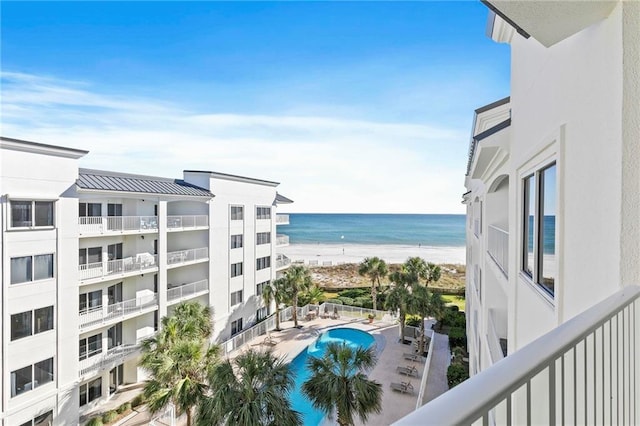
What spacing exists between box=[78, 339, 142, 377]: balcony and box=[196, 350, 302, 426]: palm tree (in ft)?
31.0

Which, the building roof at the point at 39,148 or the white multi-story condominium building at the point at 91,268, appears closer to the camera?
the building roof at the point at 39,148

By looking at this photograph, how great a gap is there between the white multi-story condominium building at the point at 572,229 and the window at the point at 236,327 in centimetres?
2163

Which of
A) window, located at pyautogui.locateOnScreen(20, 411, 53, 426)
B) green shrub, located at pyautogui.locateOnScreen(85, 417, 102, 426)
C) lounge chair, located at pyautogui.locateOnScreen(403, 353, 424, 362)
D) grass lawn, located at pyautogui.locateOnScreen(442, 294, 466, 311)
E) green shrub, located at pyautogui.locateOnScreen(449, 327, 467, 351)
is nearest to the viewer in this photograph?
window, located at pyautogui.locateOnScreen(20, 411, 53, 426)

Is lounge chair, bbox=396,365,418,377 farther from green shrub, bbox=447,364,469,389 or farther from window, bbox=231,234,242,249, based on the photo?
window, bbox=231,234,242,249

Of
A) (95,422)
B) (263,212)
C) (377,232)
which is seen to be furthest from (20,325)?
(377,232)

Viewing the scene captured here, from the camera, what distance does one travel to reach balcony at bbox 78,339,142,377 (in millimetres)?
15156

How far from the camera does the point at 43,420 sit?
13406mm

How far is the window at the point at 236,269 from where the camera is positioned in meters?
24.2

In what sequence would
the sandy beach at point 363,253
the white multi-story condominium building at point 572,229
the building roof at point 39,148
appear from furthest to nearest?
the sandy beach at point 363,253 < the building roof at point 39,148 < the white multi-story condominium building at point 572,229

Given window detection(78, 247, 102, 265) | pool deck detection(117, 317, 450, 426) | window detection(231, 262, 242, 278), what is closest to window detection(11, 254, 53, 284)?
window detection(78, 247, 102, 265)

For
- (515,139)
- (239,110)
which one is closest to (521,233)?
(515,139)

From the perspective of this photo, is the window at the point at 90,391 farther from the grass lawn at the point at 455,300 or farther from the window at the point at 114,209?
the grass lawn at the point at 455,300

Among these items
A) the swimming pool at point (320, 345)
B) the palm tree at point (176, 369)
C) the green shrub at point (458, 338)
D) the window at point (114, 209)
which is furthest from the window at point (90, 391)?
the green shrub at point (458, 338)

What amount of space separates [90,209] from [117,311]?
5163 mm
